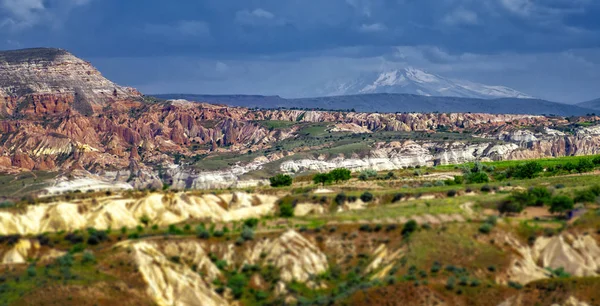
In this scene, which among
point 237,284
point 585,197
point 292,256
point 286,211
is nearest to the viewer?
point 237,284

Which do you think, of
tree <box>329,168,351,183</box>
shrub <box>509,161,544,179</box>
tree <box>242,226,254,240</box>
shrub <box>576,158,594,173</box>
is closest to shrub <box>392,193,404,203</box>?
tree <box>242,226,254,240</box>

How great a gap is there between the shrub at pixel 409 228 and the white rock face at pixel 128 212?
18.9 metres

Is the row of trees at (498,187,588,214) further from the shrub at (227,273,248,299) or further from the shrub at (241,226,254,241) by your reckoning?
the shrub at (227,273,248,299)

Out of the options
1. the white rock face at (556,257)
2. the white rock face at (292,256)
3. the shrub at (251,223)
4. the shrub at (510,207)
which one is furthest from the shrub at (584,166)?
the white rock face at (292,256)

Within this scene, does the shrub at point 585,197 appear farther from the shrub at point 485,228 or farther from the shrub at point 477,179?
the shrub at point 477,179

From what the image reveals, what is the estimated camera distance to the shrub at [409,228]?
9131 cm

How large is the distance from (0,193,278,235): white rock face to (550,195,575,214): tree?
26901 mm

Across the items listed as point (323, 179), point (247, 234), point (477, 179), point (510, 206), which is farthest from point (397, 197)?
point (323, 179)

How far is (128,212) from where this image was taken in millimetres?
103500

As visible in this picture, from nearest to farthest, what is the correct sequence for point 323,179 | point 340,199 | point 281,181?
point 340,199 → point 281,181 → point 323,179

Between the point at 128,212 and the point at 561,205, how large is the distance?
40091 mm

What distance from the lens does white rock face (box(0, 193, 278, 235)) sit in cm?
10056

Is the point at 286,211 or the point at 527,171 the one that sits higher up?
the point at 527,171

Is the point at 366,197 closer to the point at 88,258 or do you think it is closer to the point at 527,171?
the point at 88,258
